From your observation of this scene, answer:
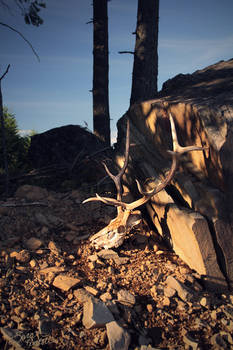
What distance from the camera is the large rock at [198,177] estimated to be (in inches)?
118

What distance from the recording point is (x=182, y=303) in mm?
2799

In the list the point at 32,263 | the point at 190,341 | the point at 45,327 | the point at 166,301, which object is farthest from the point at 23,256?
the point at 190,341

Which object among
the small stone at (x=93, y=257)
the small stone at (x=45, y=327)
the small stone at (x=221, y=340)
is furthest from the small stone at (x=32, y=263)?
the small stone at (x=221, y=340)

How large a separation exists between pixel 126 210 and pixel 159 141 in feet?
3.68

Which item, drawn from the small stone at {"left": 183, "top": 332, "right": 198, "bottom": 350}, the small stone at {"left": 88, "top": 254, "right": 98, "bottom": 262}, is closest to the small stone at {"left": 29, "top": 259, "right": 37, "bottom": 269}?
the small stone at {"left": 88, "top": 254, "right": 98, "bottom": 262}

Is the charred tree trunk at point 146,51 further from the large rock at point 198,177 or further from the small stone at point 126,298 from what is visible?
the small stone at point 126,298

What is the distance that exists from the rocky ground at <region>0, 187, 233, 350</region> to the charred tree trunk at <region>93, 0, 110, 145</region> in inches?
150

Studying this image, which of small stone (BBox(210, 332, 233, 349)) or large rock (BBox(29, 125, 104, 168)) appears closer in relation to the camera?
small stone (BBox(210, 332, 233, 349))

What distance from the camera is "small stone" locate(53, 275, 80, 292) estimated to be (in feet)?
9.59

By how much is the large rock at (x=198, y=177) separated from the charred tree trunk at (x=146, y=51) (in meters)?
2.90

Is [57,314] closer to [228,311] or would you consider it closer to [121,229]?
[121,229]

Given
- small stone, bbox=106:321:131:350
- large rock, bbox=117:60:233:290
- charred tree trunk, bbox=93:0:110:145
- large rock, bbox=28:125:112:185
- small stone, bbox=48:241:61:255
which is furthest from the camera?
charred tree trunk, bbox=93:0:110:145

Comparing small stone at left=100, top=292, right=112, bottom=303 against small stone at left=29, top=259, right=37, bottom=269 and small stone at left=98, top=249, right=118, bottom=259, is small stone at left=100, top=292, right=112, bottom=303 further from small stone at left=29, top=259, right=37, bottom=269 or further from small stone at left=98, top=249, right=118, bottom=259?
small stone at left=29, top=259, right=37, bottom=269

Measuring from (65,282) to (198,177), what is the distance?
185cm
